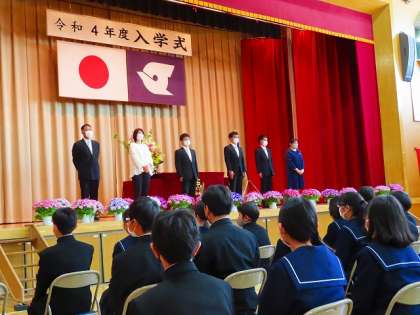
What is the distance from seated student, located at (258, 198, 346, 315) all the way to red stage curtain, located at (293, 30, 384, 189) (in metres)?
8.79

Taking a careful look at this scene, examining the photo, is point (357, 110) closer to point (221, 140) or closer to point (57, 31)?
point (221, 140)

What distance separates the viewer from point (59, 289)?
2.71m

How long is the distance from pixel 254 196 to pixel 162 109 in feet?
12.4

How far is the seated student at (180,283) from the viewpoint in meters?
1.41

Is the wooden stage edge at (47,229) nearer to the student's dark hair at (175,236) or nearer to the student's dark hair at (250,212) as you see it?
the student's dark hair at (250,212)

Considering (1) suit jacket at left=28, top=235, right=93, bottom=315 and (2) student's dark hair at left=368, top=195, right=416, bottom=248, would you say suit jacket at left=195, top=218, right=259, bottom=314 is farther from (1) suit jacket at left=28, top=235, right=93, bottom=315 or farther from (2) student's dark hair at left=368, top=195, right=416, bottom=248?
(1) suit jacket at left=28, top=235, right=93, bottom=315

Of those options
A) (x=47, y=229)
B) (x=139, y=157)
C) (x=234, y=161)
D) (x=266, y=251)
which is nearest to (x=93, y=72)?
(x=139, y=157)

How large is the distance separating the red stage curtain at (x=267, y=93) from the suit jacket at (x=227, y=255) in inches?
349

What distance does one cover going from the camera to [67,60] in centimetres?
880

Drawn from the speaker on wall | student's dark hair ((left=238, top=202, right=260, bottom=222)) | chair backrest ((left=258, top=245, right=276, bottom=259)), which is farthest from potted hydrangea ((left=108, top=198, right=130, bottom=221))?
the speaker on wall

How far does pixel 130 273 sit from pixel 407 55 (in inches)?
333

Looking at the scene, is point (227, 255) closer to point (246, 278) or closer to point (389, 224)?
point (246, 278)

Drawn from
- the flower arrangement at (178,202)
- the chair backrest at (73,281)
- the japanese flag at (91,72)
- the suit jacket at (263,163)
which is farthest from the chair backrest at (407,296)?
the japanese flag at (91,72)

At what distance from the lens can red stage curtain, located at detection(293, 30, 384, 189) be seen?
34.5 feet
